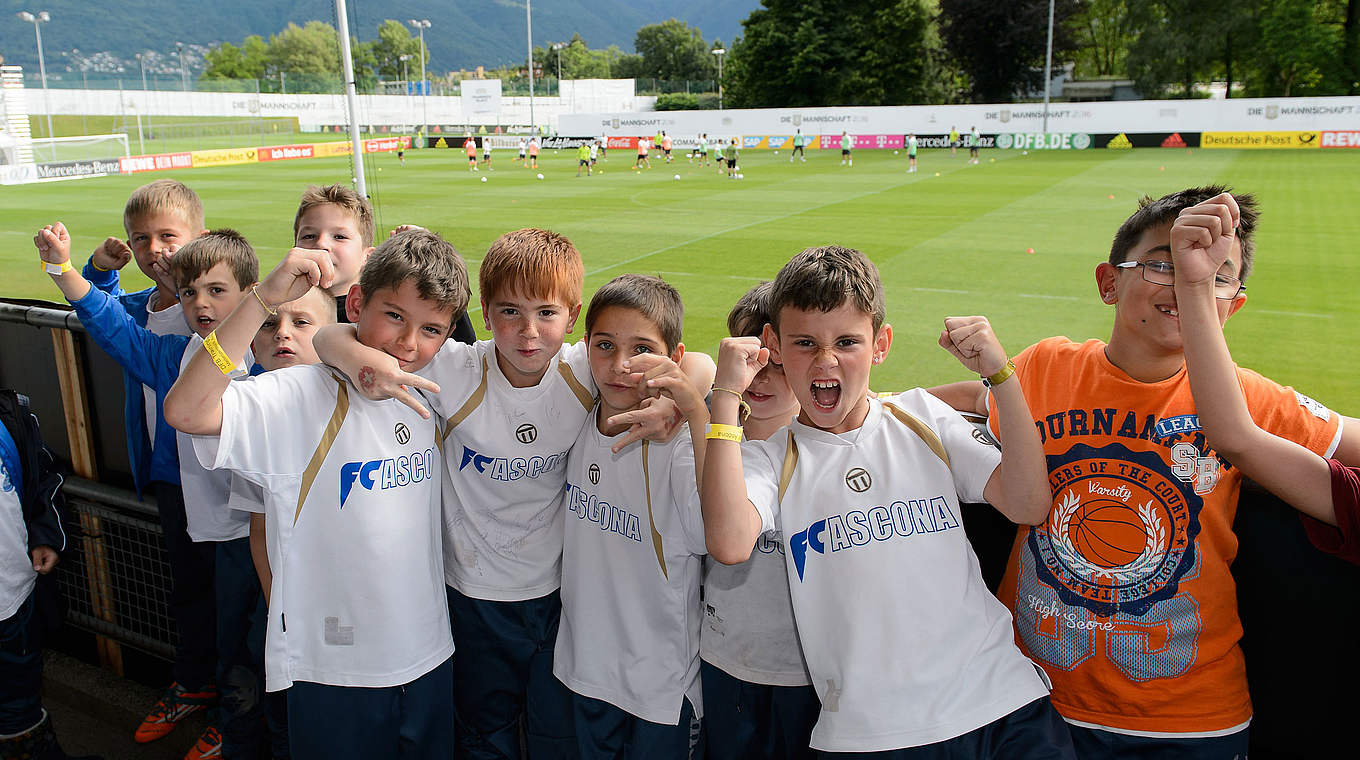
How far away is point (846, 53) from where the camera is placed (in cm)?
6009

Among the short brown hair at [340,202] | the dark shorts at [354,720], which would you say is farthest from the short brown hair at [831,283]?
the short brown hair at [340,202]

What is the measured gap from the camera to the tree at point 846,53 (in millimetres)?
59625

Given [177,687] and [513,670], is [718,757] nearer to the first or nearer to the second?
[513,670]

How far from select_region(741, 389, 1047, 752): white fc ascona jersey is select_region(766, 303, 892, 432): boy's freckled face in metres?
0.11

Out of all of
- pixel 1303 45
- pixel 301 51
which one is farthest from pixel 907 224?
pixel 301 51

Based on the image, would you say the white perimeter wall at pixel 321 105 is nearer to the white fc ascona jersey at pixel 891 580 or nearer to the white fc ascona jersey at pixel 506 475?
the white fc ascona jersey at pixel 506 475

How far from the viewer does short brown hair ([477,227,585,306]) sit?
107 inches

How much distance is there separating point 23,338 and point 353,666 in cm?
296

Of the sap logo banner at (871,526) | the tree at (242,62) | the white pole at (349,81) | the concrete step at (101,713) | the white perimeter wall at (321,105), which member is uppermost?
the tree at (242,62)

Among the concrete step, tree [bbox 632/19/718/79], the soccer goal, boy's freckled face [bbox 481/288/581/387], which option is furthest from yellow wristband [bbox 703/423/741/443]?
tree [bbox 632/19/718/79]

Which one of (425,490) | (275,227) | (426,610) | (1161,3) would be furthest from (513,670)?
(1161,3)

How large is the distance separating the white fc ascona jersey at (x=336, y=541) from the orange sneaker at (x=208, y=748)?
1329 mm

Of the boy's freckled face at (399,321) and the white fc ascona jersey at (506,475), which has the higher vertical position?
the boy's freckled face at (399,321)

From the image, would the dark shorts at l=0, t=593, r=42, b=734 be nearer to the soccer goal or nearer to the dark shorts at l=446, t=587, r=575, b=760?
the dark shorts at l=446, t=587, r=575, b=760
